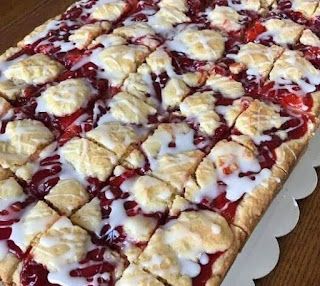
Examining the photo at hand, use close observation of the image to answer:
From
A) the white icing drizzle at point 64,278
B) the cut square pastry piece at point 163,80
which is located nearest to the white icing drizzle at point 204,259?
the white icing drizzle at point 64,278

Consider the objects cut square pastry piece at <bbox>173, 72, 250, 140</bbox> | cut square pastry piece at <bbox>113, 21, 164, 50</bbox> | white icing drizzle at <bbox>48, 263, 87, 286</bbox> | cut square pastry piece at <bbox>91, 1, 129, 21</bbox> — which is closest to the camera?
white icing drizzle at <bbox>48, 263, 87, 286</bbox>

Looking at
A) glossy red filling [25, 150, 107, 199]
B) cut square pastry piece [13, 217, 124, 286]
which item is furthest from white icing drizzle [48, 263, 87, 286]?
glossy red filling [25, 150, 107, 199]

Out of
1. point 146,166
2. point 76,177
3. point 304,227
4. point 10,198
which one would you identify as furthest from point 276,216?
point 10,198

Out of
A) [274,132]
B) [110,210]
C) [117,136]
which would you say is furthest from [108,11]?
[110,210]

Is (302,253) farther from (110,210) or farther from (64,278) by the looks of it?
(64,278)

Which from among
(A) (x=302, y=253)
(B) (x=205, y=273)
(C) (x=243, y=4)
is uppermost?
(C) (x=243, y=4)

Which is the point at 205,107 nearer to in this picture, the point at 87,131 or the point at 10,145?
the point at 87,131

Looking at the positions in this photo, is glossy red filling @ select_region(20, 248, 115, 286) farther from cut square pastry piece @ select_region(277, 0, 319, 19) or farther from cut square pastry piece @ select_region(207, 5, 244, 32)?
cut square pastry piece @ select_region(277, 0, 319, 19)
